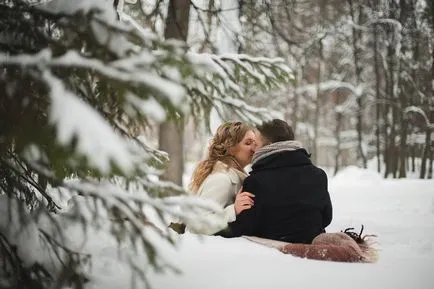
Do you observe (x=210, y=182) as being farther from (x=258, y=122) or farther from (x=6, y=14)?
(x=6, y=14)

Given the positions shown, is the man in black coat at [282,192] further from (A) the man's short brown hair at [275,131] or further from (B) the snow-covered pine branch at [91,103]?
(B) the snow-covered pine branch at [91,103]

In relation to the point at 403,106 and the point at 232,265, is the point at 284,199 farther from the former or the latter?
the point at 403,106

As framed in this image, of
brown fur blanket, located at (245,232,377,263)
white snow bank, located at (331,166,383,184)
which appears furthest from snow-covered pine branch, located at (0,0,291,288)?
white snow bank, located at (331,166,383,184)

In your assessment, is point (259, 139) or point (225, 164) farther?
point (225, 164)

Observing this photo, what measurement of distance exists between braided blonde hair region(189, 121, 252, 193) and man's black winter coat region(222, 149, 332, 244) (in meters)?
0.47

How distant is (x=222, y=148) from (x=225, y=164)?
15cm

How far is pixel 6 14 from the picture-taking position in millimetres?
1580

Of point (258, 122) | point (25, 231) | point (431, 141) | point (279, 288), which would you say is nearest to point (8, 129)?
point (25, 231)

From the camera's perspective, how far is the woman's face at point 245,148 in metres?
3.57

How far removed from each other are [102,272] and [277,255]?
3.72 ft

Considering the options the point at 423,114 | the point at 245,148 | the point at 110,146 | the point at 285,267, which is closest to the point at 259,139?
the point at 245,148

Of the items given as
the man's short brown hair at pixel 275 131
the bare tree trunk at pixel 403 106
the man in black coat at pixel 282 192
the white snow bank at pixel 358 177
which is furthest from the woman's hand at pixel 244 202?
the bare tree trunk at pixel 403 106

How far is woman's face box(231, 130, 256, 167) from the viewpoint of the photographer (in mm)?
3572

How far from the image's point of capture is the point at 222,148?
3580 mm
